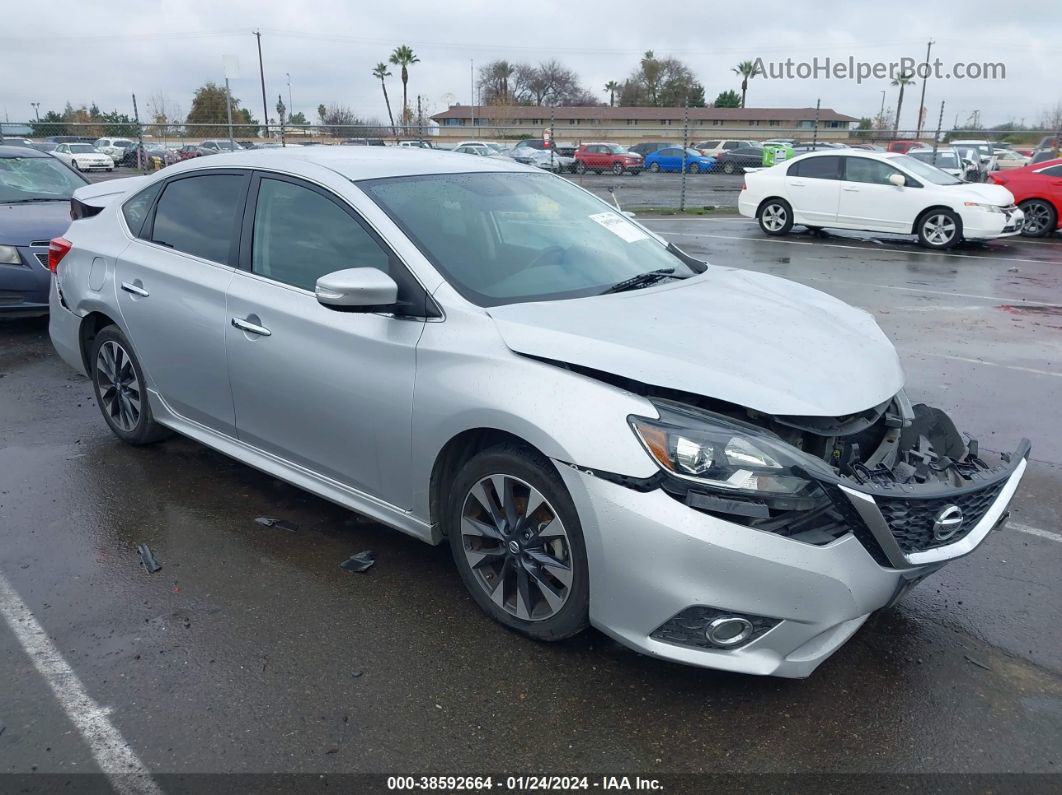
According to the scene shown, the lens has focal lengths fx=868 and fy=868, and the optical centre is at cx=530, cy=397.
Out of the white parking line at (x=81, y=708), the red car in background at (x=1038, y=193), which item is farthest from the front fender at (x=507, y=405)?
the red car in background at (x=1038, y=193)

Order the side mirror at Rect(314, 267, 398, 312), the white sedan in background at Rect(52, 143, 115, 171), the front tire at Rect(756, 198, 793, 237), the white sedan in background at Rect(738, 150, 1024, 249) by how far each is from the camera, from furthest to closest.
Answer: the white sedan in background at Rect(52, 143, 115, 171)
the front tire at Rect(756, 198, 793, 237)
the white sedan in background at Rect(738, 150, 1024, 249)
the side mirror at Rect(314, 267, 398, 312)

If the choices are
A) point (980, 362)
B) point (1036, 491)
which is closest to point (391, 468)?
point (1036, 491)

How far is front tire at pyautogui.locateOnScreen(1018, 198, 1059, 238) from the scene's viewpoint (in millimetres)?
15969

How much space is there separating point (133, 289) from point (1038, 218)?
651 inches

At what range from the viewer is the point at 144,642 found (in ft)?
10.7

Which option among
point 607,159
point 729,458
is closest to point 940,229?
point 729,458

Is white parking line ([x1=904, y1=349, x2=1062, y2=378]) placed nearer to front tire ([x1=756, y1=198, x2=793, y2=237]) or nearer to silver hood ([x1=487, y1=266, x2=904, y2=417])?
silver hood ([x1=487, y1=266, x2=904, y2=417])

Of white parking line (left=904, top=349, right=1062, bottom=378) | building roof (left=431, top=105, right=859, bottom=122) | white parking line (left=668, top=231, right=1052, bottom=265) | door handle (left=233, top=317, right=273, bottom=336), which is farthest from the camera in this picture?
building roof (left=431, top=105, right=859, bottom=122)

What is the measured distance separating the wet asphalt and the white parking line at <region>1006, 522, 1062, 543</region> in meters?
0.02

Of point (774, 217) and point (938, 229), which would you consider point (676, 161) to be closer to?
point (774, 217)

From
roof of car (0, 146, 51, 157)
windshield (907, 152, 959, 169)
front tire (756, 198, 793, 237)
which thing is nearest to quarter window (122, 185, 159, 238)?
roof of car (0, 146, 51, 157)

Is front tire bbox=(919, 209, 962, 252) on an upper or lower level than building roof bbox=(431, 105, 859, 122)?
lower

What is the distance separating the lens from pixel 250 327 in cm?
392

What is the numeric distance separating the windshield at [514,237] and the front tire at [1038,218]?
48.2 ft
